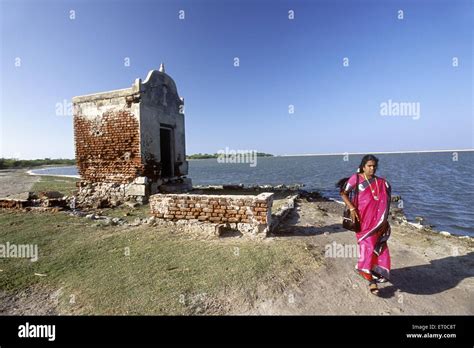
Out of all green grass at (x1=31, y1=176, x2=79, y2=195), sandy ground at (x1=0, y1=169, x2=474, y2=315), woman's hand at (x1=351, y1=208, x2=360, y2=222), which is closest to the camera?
sandy ground at (x1=0, y1=169, x2=474, y2=315)

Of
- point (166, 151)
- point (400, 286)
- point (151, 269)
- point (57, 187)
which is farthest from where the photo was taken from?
point (57, 187)

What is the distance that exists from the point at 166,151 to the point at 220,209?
725cm

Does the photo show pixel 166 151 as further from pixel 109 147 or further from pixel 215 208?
pixel 215 208

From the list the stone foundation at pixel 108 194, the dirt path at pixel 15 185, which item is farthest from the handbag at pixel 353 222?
→ the dirt path at pixel 15 185

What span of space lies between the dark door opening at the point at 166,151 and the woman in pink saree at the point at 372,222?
9735mm

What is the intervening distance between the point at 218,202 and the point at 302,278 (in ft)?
9.23

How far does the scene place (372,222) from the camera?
3.69 meters

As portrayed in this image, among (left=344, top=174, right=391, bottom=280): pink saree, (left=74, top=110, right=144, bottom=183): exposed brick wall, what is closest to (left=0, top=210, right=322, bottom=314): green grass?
(left=344, top=174, right=391, bottom=280): pink saree

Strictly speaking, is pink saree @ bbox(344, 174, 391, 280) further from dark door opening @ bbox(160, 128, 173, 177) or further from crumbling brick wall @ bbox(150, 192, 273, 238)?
dark door opening @ bbox(160, 128, 173, 177)

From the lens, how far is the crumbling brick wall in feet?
19.1

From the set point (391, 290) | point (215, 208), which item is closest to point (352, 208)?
point (391, 290)

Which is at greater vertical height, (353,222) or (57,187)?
(353,222)

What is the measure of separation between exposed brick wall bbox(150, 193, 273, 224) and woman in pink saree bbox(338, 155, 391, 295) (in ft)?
7.55
